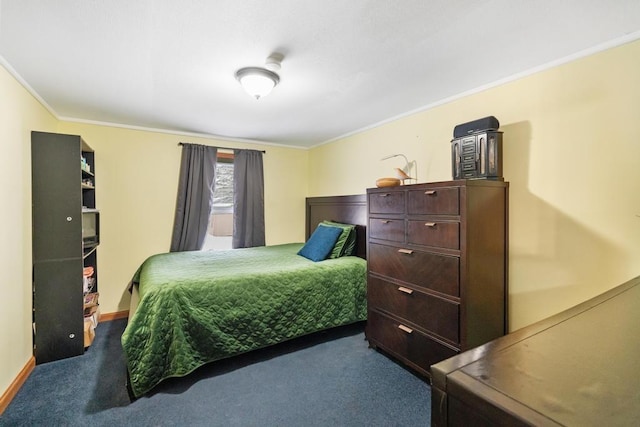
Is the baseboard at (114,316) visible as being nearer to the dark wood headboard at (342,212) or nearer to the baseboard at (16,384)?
the baseboard at (16,384)

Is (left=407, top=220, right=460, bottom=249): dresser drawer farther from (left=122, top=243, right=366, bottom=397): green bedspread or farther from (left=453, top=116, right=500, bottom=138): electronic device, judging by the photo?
(left=122, top=243, right=366, bottom=397): green bedspread

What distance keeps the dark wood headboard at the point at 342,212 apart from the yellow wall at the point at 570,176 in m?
1.49

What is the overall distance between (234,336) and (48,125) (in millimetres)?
2713

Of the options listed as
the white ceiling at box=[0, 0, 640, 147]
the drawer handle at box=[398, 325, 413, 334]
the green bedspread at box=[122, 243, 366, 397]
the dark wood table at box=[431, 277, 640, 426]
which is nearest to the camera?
the dark wood table at box=[431, 277, 640, 426]

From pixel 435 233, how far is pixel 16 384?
3.09 m

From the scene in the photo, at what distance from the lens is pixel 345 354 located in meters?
2.46

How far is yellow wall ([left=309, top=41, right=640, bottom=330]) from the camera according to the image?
1600mm

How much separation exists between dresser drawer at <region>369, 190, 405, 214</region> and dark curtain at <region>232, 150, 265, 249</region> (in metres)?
2.04

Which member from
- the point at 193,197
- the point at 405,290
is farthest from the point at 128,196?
the point at 405,290

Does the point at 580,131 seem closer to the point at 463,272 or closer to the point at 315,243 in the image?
the point at 463,272

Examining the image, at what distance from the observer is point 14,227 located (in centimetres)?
200

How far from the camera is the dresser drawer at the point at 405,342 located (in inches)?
78.1

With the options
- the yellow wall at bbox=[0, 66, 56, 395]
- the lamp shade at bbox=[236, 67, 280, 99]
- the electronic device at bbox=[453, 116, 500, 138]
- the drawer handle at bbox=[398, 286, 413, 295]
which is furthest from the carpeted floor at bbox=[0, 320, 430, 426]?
the lamp shade at bbox=[236, 67, 280, 99]

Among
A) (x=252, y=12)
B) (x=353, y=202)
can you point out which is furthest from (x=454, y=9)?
(x=353, y=202)
